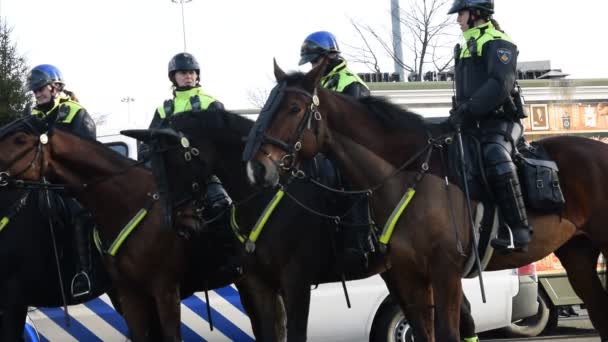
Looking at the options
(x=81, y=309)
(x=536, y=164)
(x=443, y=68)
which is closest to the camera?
(x=536, y=164)

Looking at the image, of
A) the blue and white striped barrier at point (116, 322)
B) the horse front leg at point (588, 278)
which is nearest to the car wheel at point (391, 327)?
the blue and white striped barrier at point (116, 322)

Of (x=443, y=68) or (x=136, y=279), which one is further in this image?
(x=443, y=68)

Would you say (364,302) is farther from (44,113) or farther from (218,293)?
(44,113)

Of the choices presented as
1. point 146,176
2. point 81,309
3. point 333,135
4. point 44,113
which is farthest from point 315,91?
point 81,309

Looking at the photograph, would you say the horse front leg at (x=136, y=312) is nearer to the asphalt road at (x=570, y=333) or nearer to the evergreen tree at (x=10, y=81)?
the asphalt road at (x=570, y=333)

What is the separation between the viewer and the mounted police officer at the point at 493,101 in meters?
7.39

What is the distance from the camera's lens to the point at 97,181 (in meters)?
8.01

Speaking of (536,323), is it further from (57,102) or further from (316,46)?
(57,102)

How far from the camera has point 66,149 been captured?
7.96m

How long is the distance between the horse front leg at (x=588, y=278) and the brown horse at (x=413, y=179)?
15.6 inches

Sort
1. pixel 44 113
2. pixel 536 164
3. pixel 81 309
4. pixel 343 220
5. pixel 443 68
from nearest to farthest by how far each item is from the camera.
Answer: pixel 536 164 < pixel 343 220 < pixel 44 113 < pixel 81 309 < pixel 443 68

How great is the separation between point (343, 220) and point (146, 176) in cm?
165

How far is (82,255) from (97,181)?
0.78m

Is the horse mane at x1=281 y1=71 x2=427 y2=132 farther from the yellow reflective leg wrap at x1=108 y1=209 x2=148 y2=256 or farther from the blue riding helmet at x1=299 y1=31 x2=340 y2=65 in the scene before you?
the yellow reflective leg wrap at x1=108 y1=209 x2=148 y2=256
